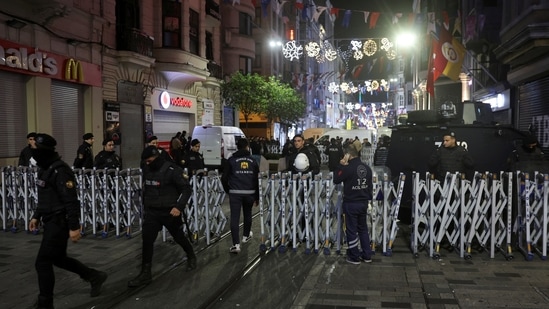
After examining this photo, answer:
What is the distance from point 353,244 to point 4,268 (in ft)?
15.6

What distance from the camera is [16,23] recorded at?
13.3m

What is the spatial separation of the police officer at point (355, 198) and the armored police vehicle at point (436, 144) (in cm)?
217

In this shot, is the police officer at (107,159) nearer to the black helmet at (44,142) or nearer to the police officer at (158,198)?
the police officer at (158,198)

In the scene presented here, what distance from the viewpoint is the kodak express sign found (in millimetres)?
13102

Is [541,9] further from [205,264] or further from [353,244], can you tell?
[205,264]

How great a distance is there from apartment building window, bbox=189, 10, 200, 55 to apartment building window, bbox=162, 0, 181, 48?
156cm

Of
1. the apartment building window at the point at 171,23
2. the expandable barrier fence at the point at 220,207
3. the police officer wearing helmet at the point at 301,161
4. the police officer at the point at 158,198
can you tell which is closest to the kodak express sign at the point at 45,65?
the apartment building window at the point at 171,23

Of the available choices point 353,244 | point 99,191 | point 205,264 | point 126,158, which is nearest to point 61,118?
point 126,158

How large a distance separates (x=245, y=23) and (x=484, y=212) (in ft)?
96.5

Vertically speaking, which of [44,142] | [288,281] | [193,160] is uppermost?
[44,142]

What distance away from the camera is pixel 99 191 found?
864cm

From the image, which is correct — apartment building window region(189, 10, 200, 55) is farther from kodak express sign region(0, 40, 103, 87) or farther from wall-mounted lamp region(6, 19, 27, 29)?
wall-mounted lamp region(6, 19, 27, 29)

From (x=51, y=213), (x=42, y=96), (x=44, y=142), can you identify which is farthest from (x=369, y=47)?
(x=51, y=213)

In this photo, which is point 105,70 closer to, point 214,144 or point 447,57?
point 214,144
